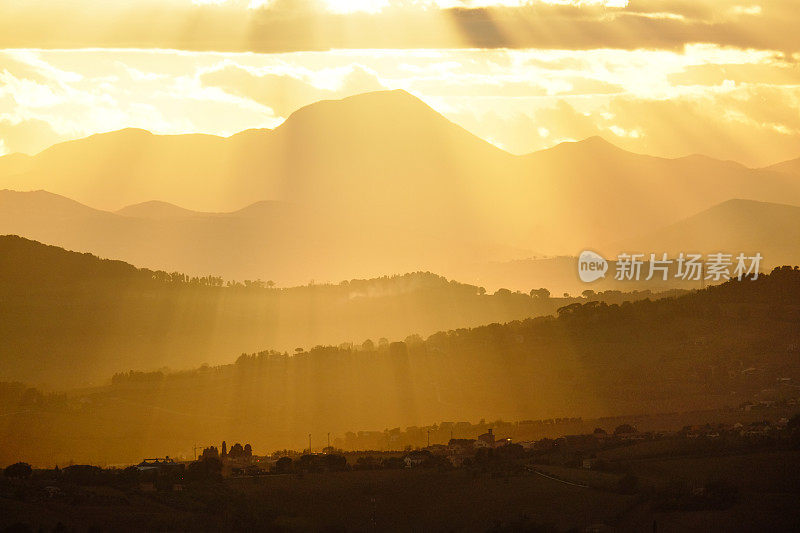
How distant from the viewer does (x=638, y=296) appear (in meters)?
177

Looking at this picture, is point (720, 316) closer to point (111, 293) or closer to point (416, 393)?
point (416, 393)

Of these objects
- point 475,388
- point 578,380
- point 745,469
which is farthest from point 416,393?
point 745,469

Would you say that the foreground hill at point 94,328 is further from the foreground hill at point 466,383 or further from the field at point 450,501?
the field at point 450,501

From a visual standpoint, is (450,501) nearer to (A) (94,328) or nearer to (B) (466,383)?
(B) (466,383)

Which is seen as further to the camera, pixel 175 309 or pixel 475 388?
pixel 175 309

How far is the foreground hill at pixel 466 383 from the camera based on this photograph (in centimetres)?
11962

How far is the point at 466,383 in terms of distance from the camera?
135 meters

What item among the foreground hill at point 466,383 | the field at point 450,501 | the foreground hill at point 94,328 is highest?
the foreground hill at point 94,328

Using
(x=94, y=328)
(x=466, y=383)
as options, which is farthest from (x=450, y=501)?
(x=94, y=328)

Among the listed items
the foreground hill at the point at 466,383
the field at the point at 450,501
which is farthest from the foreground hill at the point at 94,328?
the field at the point at 450,501

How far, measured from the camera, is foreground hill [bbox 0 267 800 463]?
11962 centimetres

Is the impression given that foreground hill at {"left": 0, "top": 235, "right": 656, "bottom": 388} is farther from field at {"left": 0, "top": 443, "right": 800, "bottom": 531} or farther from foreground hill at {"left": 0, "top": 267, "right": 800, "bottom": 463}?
field at {"left": 0, "top": 443, "right": 800, "bottom": 531}

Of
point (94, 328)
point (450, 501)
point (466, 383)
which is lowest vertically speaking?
point (450, 501)

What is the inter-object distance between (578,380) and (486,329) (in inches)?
1048
